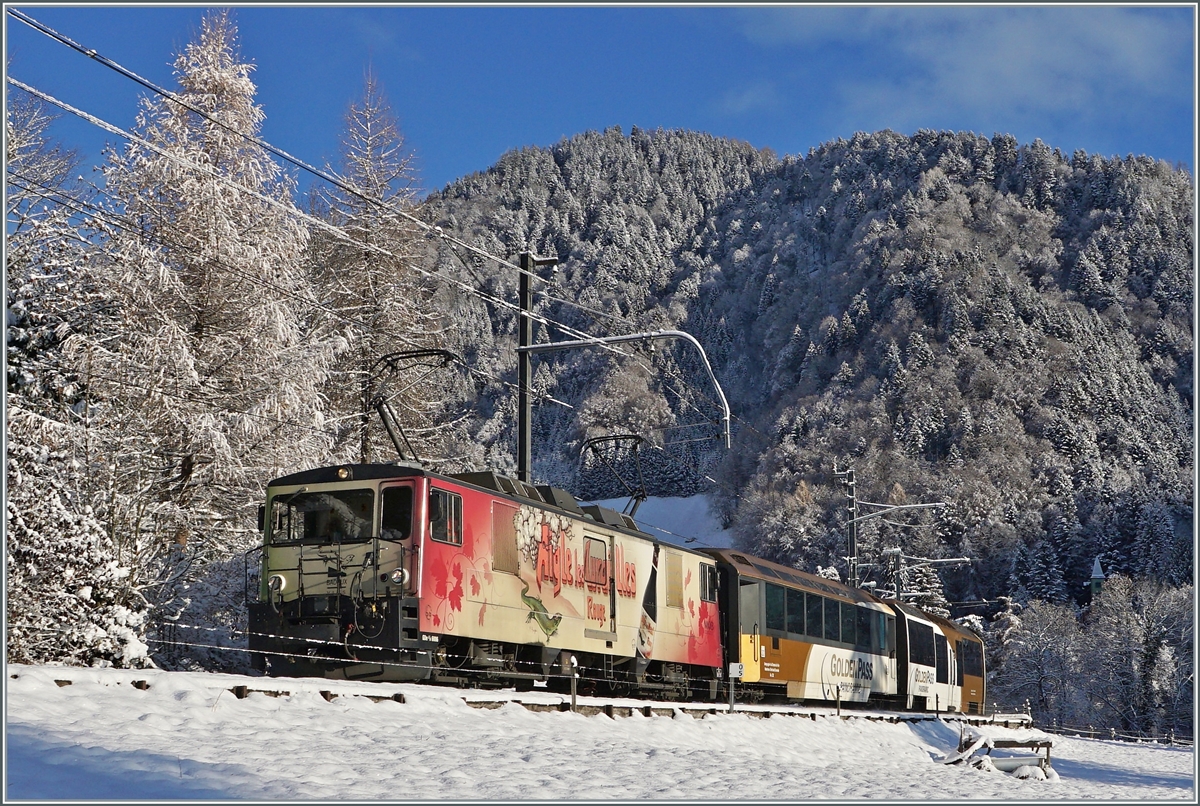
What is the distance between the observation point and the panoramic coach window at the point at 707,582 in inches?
895

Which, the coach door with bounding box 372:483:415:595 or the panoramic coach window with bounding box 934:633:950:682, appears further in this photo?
the panoramic coach window with bounding box 934:633:950:682

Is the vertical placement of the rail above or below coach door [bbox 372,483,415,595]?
below

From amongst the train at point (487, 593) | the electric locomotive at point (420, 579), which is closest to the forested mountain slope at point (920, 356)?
the train at point (487, 593)

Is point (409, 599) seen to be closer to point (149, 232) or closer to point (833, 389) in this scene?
point (149, 232)

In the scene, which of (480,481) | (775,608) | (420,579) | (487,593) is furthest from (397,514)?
(775,608)

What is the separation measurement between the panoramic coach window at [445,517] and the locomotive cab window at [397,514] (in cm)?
29

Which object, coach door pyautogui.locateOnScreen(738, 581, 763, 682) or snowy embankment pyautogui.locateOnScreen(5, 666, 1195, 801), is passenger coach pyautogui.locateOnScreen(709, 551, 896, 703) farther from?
snowy embankment pyautogui.locateOnScreen(5, 666, 1195, 801)

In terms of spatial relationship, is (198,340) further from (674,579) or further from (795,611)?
(795,611)

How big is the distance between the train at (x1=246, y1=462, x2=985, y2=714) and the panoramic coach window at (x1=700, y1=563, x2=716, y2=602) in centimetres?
5

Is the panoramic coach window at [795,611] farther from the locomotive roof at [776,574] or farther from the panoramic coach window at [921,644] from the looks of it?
the panoramic coach window at [921,644]

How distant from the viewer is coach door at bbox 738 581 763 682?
76.6 ft

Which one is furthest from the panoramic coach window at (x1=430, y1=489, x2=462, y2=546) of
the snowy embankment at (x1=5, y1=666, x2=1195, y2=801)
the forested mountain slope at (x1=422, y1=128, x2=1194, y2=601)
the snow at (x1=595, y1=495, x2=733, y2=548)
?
the snow at (x1=595, y1=495, x2=733, y2=548)

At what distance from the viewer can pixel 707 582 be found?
75.3ft

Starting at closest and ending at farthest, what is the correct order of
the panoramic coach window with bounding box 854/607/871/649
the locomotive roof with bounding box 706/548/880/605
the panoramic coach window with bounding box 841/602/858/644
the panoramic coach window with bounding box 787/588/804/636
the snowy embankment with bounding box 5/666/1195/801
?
the snowy embankment with bounding box 5/666/1195/801 < the locomotive roof with bounding box 706/548/880/605 < the panoramic coach window with bounding box 787/588/804/636 < the panoramic coach window with bounding box 841/602/858/644 < the panoramic coach window with bounding box 854/607/871/649
